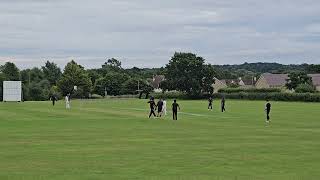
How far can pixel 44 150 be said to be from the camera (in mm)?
23328

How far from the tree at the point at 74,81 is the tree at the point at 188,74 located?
23.9 metres

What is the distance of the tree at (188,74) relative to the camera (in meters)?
134

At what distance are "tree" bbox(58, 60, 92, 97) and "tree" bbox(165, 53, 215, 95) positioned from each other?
2393 centimetres

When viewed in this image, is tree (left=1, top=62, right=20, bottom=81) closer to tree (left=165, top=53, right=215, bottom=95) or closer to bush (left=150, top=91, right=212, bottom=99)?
bush (left=150, top=91, right=212, bottom=99)

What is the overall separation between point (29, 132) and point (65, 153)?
11.4 meters

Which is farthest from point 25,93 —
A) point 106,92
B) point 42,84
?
point 106,92

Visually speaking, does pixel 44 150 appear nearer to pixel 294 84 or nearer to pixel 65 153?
pixel 65 153

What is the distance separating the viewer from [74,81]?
152000 mm

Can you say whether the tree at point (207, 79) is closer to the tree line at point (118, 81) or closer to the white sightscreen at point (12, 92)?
the tree line at point (118, 81)

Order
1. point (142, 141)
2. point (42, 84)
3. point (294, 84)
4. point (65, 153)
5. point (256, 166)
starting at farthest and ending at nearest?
point (42, 84) < point (294, 84) < point (142, 141) < point (65, 153) < point (256, 166)

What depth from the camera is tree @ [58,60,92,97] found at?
497 ft

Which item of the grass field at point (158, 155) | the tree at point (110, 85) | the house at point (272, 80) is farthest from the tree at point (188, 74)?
the grass field at point (158, 155)

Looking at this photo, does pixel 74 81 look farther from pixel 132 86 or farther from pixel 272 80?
pixel 272 80

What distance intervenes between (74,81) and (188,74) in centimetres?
3231
